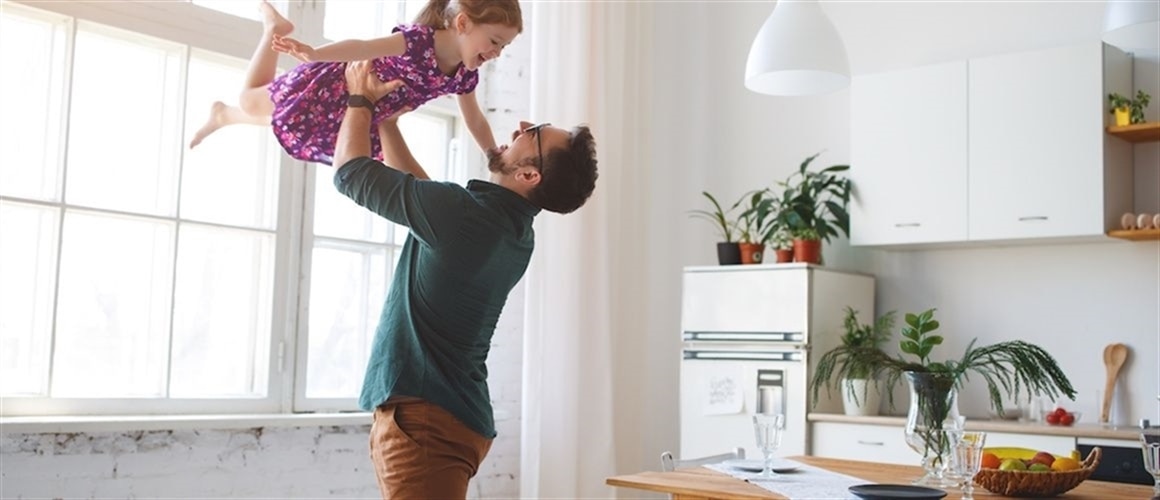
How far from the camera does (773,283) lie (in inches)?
191

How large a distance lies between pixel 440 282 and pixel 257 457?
214 centimetres

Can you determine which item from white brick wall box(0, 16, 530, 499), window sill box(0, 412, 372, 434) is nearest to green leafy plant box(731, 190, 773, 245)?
white brick wall box(0, 16, 530, 499)

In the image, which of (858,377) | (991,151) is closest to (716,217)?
(858,377)

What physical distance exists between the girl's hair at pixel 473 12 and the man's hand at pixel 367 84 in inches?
5.8

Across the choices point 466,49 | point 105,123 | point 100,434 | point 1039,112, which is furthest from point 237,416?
point 1039,112

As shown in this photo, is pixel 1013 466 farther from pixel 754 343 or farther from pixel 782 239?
pixel 782 239

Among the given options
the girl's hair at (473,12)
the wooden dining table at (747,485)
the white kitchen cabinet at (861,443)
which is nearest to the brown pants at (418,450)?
the wooden dining table at (747,485)

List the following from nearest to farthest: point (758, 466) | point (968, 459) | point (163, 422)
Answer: point (968, 459)
point (758, 466)
point (163, 422)

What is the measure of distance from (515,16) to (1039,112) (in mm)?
2770

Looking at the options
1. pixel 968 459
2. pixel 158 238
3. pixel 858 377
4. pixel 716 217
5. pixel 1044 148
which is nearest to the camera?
pixel 968 459

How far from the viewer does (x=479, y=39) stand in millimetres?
2422

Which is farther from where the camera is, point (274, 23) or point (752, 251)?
point (752, 251)

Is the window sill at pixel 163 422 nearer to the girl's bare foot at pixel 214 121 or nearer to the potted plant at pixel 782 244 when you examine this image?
the girl's bare foot at pixel 214 121

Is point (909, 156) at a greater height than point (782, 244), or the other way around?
point (909, 156)
